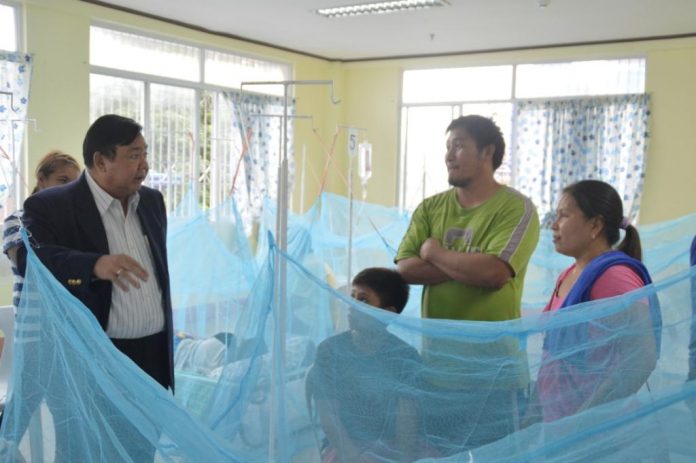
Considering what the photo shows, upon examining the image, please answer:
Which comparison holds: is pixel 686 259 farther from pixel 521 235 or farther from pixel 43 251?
pixel 43 251

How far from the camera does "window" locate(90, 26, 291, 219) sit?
5.15 meters

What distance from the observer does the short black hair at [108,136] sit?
1.79m

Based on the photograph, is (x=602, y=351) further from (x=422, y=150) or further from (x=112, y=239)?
(x=422, y=150)

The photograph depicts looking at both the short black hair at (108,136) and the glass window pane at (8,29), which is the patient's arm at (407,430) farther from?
the glass window pane at (8,29)

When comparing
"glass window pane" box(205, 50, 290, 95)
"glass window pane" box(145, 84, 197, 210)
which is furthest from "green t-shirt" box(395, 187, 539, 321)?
"glass window pane" box(205, 50, 290, 95)

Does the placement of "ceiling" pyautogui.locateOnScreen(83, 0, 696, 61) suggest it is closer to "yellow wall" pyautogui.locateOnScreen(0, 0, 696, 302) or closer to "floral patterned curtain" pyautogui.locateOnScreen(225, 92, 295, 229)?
"yellow wall" pyautogui.locateOnScreen(0, 0, 696, 302)

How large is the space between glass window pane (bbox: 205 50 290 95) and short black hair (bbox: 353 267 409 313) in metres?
4.14

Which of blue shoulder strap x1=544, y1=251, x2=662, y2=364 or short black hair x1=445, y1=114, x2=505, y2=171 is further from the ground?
short black hair x1=445, y1=114, x2=505, y2=171

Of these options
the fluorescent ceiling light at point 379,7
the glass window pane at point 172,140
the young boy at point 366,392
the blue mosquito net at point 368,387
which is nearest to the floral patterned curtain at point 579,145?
the fluorescent ceiling light at point 379,7

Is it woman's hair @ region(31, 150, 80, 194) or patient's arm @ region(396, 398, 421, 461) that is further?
woman's hair @ region(31, 150, 80, 194)

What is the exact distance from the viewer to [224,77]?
612 cm

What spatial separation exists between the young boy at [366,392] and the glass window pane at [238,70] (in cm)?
457

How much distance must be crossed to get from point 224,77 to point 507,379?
5.18 meters

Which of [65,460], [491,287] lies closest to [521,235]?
[491,287]
